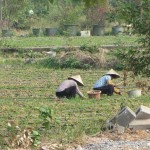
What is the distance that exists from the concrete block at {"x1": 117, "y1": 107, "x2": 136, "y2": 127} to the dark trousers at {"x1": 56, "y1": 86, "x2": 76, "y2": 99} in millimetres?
3541

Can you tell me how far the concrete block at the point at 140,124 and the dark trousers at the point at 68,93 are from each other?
137 inches

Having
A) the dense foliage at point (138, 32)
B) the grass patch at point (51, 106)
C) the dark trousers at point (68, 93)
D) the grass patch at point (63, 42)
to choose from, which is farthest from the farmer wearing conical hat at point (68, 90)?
the grass patch at point (63, 42)

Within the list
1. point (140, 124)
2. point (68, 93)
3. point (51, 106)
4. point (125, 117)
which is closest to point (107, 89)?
point (68, 93)

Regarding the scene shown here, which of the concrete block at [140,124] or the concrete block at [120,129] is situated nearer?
the concrete block at [120,129]

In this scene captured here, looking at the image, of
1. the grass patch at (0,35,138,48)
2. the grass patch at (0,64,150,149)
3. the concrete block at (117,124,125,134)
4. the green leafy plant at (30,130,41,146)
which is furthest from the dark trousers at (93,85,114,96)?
the grass patch at (0,35,138,48)

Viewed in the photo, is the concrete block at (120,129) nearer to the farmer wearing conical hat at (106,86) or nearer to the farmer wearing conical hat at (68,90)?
the farmer wearing conical hat at (68,90)

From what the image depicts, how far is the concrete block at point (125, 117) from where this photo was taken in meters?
6.98

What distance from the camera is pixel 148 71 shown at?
7398 mm

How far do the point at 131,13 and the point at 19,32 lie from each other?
25407 mm

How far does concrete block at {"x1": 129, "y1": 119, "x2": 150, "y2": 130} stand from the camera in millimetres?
7082

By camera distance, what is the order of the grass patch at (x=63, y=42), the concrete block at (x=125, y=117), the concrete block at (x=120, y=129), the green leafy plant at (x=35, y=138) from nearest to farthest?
the green leafy plant at (x=35, y=138) → the concrete block at (x=120, y=129) → the concrete block at (x=125, y=117) → the grass patch at (x=63, y=42)

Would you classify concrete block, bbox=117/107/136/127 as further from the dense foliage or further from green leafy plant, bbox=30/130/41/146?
green leafy plant, bbox=30/130/41/146

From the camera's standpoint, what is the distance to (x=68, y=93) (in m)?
10.6

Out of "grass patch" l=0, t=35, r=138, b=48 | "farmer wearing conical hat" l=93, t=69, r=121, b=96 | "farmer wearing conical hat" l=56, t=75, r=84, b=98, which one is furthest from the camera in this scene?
"grass patch" l=0, t=35, r=138, b=48
